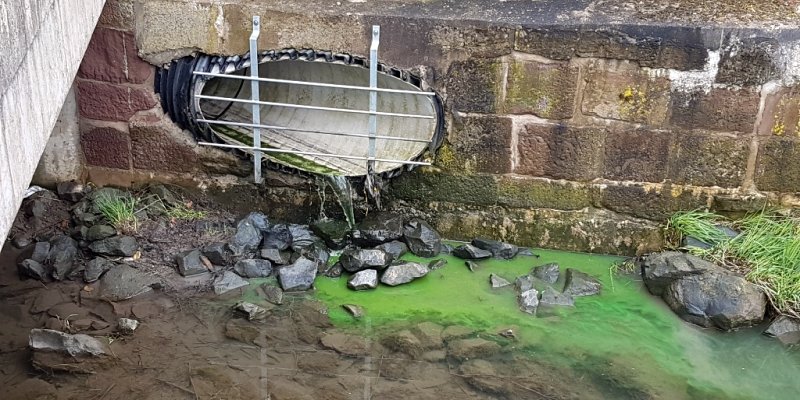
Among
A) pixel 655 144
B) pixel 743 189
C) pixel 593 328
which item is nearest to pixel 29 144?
pixel 593 328

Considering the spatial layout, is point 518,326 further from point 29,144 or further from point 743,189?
point 29,144

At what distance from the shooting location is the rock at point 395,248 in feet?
15.9

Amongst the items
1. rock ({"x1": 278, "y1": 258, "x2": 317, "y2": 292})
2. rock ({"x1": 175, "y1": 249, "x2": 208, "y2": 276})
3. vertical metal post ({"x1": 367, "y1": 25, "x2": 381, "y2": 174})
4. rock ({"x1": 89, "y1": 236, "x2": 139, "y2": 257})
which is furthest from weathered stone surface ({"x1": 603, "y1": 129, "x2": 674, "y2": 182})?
rock ({"x1": 89, "y1": 236, "x2": 139, "y2": 257})

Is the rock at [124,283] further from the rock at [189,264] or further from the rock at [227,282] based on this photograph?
the rock at [227,282]

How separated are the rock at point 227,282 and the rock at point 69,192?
117cm

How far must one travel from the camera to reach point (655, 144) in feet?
15.2

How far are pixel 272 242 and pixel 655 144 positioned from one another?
236cm

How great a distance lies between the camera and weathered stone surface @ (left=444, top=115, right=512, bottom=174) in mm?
4719

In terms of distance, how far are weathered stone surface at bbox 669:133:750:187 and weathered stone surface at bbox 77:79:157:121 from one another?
3.17m

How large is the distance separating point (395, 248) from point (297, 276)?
65cm

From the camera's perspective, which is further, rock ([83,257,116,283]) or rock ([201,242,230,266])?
rock ([201,242,230,266])

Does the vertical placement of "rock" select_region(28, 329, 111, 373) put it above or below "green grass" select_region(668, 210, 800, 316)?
below

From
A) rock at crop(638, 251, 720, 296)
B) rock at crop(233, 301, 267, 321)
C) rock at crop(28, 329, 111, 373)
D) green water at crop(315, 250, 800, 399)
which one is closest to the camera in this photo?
rock at crop(28, 329, 111, 373)

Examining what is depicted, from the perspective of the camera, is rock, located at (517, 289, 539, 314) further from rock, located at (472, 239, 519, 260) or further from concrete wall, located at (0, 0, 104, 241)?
concrete wall, located at (0, 0, 104, 241)
